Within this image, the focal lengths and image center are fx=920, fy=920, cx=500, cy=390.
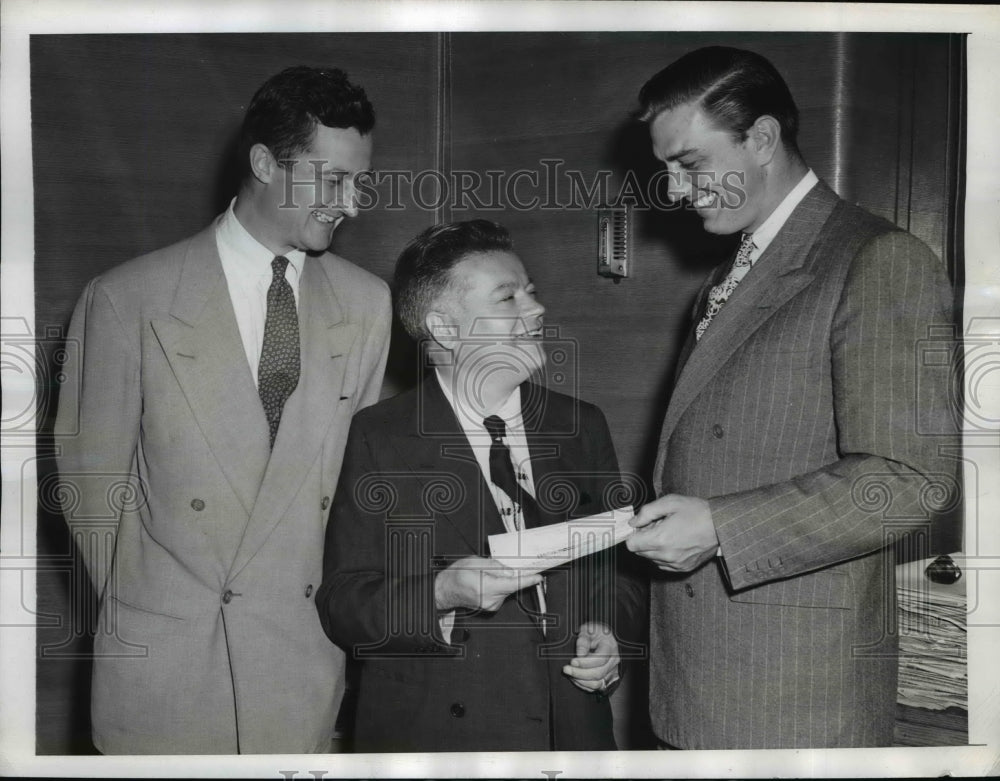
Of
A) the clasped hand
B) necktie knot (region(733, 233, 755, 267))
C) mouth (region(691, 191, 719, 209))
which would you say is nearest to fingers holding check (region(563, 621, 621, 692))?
the clasped hand

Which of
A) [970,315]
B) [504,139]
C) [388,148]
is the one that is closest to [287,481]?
[388,148]

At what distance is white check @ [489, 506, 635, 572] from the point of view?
79.7 inches

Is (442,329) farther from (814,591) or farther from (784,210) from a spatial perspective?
(814,591)

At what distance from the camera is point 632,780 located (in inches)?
88.1

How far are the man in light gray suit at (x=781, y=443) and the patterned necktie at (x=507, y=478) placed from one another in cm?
27

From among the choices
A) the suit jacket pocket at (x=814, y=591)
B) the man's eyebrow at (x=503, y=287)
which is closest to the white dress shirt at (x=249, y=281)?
the man's eyebrow at (x=503, y=287)

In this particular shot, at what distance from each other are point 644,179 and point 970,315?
855 millimetres

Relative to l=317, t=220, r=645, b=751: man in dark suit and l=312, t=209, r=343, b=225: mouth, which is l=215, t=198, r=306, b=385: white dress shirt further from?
l=317, t=220, r=645, b=751: man in dark suit

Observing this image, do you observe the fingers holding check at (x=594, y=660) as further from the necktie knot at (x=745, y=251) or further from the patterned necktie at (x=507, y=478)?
the necktie knot at (x=745, y=251)

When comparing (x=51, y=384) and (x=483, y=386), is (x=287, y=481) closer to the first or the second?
(x=483, y=386)

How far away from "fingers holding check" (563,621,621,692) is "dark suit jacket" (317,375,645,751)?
0.02 m

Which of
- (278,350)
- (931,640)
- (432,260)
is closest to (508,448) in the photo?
(432,260)

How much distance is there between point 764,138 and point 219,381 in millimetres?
1351

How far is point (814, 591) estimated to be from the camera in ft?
6.29
